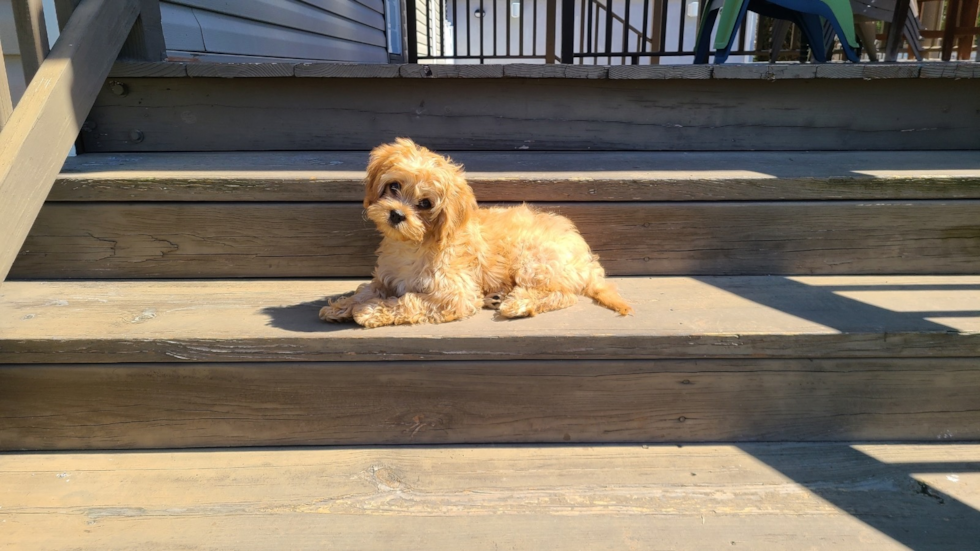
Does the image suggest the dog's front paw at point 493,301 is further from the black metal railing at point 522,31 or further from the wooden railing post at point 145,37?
the black metal railing at point 522,31

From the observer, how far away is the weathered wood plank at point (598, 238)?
9.20 feet

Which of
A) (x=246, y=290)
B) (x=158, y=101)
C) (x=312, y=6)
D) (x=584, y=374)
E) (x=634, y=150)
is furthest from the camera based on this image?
(x=312, y=6)

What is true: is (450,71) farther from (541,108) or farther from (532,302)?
(532,302)

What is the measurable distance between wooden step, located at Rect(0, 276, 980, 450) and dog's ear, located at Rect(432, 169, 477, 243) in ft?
1.19

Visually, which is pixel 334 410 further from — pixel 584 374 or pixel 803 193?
pixel 803 193

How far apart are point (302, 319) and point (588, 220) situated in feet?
4.33

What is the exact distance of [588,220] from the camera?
9.39ft

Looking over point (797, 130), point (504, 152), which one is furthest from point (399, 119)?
point (797, 130)

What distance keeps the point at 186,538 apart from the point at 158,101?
7.55ft

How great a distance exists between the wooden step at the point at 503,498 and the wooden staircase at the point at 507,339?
0.01m

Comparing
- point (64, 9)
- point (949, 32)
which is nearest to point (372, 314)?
point (64, 9)

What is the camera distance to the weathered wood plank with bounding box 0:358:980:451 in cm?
229

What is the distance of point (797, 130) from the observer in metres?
3.43

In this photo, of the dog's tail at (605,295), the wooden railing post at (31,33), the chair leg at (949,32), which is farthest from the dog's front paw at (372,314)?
the chair leg at (949,32)
